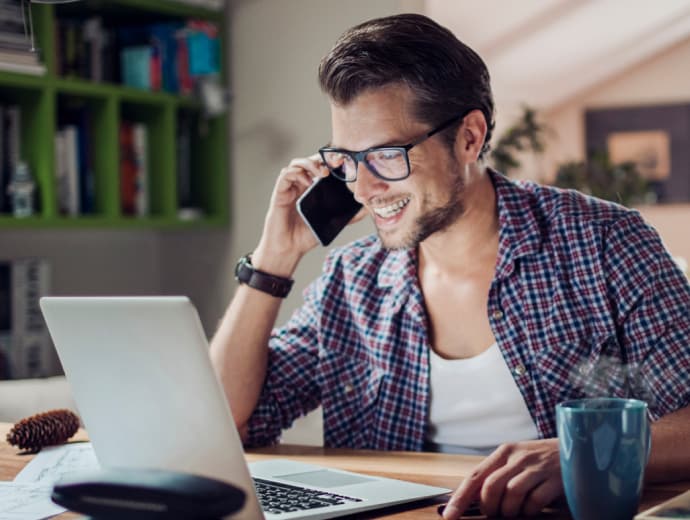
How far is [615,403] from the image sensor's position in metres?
1.00

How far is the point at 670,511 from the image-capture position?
0.93 m

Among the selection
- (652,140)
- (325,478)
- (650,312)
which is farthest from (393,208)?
(652,140)

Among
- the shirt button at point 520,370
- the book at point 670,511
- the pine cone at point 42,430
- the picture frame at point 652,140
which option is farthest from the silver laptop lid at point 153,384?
the picture frame at point 652,140

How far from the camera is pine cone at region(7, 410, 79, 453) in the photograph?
1.54 meters

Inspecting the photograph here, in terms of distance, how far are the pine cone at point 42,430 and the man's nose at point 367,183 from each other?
59 cm

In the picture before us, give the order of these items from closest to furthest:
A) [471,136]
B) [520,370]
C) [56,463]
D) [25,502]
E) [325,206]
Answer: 1. [25,502]
2. [56,463]
3. [520,370]
4. [471,136]
5. [325,206]

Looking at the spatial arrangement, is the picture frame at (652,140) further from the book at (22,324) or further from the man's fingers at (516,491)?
the man's fingers at (516,491)

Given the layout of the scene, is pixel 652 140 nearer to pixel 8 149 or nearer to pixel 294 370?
pixel 8 149

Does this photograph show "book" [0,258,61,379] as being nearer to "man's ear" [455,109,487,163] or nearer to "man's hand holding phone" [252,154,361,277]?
"man's hand holding phone" [252,154,361,277]

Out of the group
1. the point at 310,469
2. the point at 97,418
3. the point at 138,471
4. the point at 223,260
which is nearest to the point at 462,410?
the point at 310,469

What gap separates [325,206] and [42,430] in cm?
64

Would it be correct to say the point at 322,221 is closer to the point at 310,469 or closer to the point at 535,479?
the point at 310,469

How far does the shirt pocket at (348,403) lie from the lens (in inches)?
72.5

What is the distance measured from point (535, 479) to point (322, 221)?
88 centimetres
